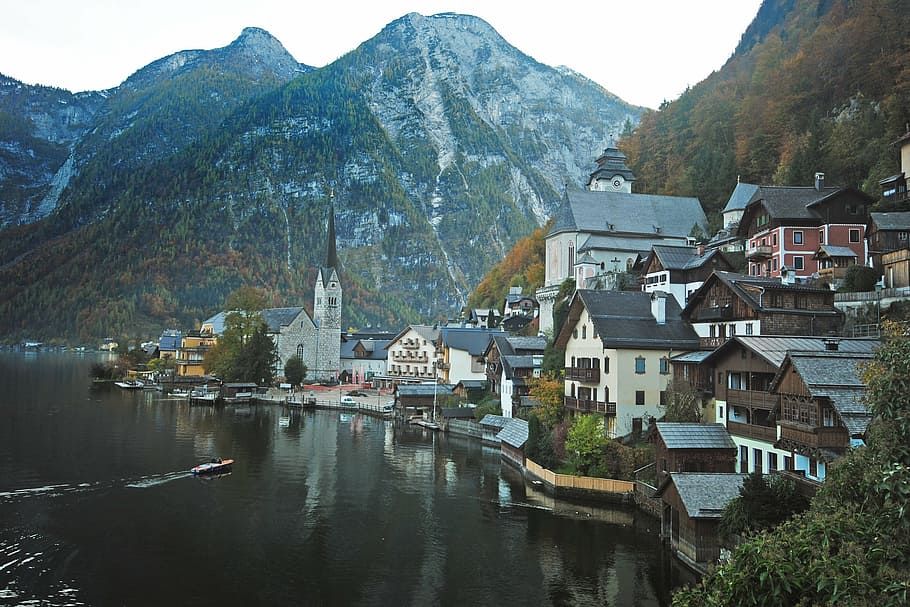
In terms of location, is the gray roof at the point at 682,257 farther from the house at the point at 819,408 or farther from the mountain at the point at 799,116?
the house at the point at 819,408

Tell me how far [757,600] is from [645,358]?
27052 millimetres

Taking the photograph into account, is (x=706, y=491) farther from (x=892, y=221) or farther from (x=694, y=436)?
(x=892, y=221)

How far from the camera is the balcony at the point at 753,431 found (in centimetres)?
2677

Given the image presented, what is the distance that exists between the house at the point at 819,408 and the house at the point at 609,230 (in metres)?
42.7

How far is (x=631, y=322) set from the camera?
3862cm

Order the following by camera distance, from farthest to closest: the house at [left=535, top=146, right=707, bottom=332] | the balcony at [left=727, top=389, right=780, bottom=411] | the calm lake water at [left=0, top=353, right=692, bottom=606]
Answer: the house at [left=535, top=146, right=707, bottom=332]
the balcony at [left=727, top=389, right=780, bottom=411]
the calm lake water at [left=0, top=353, right=692, bottom=606]

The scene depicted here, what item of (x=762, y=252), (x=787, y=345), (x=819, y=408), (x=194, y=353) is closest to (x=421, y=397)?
(x=762, y=252)

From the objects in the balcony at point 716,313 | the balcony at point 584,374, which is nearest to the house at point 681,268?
the balcony at point 716,313

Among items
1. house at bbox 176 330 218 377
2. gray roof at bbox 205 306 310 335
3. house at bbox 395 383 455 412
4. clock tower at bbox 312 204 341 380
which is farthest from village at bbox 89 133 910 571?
house at bbox 176 330 218 377

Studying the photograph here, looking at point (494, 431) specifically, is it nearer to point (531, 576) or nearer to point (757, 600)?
point (531, 576)

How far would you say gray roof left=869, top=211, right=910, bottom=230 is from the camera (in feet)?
131

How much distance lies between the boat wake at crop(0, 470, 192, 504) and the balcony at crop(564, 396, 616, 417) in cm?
2226

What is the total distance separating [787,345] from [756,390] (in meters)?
2.28

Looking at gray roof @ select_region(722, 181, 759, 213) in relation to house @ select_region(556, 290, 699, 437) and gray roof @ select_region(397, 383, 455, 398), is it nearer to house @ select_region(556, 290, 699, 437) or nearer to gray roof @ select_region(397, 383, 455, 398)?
house @ select_region(556, 290, 699, 437)
